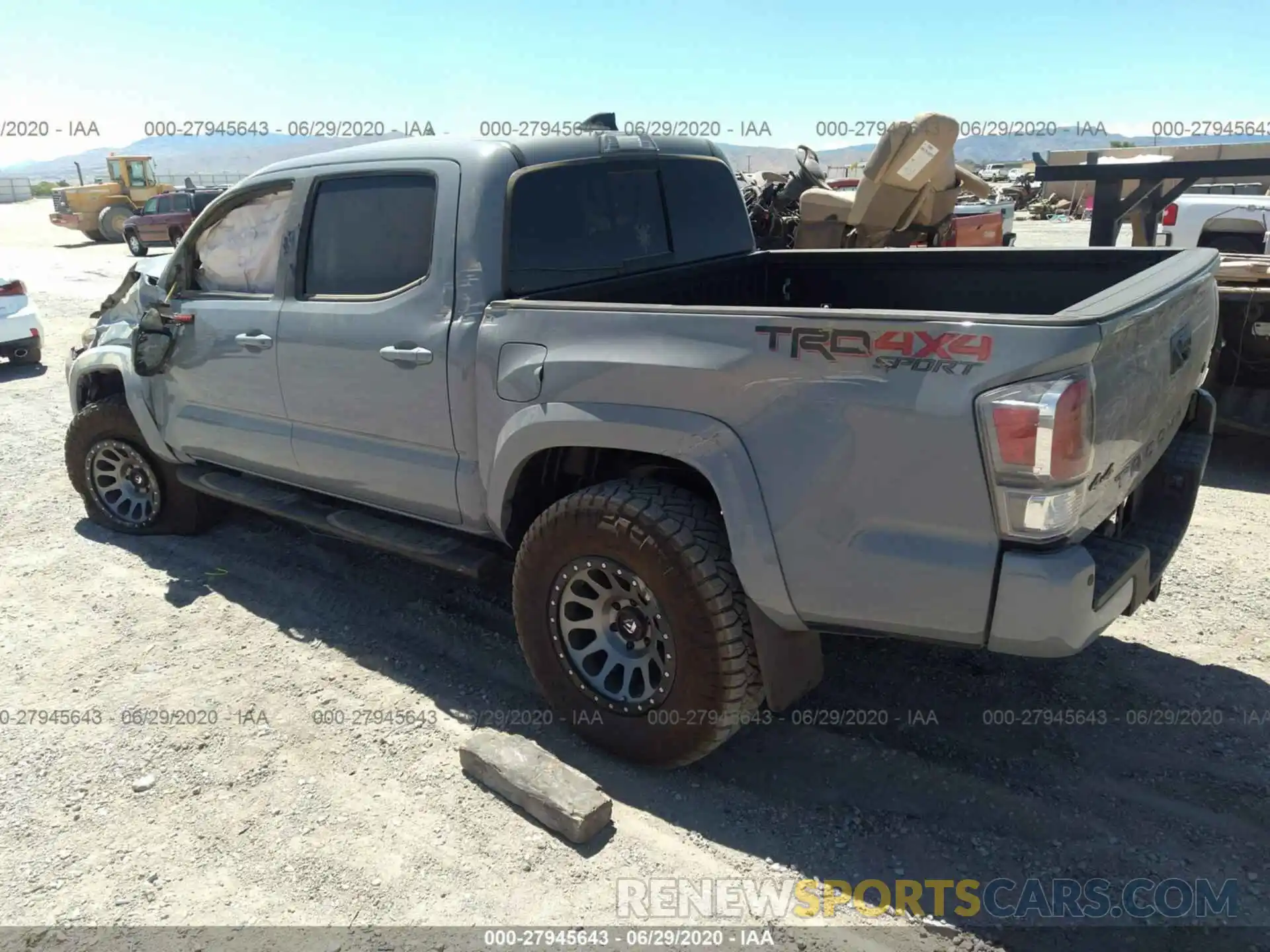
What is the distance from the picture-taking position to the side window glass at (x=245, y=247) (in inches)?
161

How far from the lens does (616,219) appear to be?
3758 mm

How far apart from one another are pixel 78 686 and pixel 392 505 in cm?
149

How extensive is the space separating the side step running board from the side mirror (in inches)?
23.2

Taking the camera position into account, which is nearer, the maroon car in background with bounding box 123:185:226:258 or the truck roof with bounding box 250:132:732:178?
the truck roof with bounding box 250:132:732:178

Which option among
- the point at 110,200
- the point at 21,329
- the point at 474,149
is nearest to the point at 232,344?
the point at 474,149

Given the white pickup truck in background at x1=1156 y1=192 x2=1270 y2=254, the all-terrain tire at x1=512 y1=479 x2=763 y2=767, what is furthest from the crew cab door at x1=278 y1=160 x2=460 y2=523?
the white pickup truck in background at x1=1156 y1=192 x2=1270 y2=254

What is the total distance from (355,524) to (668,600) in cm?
176

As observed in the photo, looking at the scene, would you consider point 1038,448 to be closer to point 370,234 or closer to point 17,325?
point 370,234

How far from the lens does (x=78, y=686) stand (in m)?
3.75

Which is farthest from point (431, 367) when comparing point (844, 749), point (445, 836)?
point (844, 749)

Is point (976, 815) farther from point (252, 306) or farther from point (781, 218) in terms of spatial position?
point (781, 218)

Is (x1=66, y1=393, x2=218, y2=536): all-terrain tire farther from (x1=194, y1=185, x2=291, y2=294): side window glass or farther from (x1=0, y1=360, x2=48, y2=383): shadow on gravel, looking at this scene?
(x1=0, y1=360, x2=48, y2=383): shadow on gravel

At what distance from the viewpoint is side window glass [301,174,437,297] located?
3.50 metres

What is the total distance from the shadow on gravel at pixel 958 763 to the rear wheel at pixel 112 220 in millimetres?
29837
